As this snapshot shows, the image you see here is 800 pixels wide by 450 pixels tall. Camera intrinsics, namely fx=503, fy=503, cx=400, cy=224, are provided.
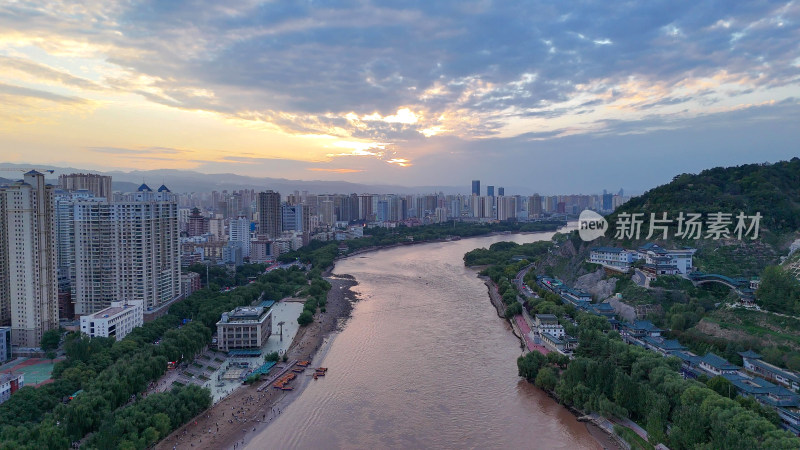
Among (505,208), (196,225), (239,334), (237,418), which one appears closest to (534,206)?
(505,208)

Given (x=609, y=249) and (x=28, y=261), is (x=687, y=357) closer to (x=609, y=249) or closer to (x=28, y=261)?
(x=609, y=249)

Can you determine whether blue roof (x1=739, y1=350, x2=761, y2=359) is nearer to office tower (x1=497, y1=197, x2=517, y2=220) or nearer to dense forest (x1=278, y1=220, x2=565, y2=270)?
dense forest (x1=278, y1=220, x2=565, y2=270)

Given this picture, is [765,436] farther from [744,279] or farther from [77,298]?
[77,298]

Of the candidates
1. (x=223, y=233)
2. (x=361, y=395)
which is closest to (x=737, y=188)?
(x=361, y=395)

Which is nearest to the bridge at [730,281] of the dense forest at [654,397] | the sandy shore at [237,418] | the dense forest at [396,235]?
the dense forest at [654,397]

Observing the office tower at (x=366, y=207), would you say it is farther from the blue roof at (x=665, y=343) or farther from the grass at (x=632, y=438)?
the grass at (x=632, y=438)

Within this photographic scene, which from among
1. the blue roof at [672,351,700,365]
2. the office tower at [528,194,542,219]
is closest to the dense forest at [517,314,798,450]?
the blue roof at [672,351,700,365]
